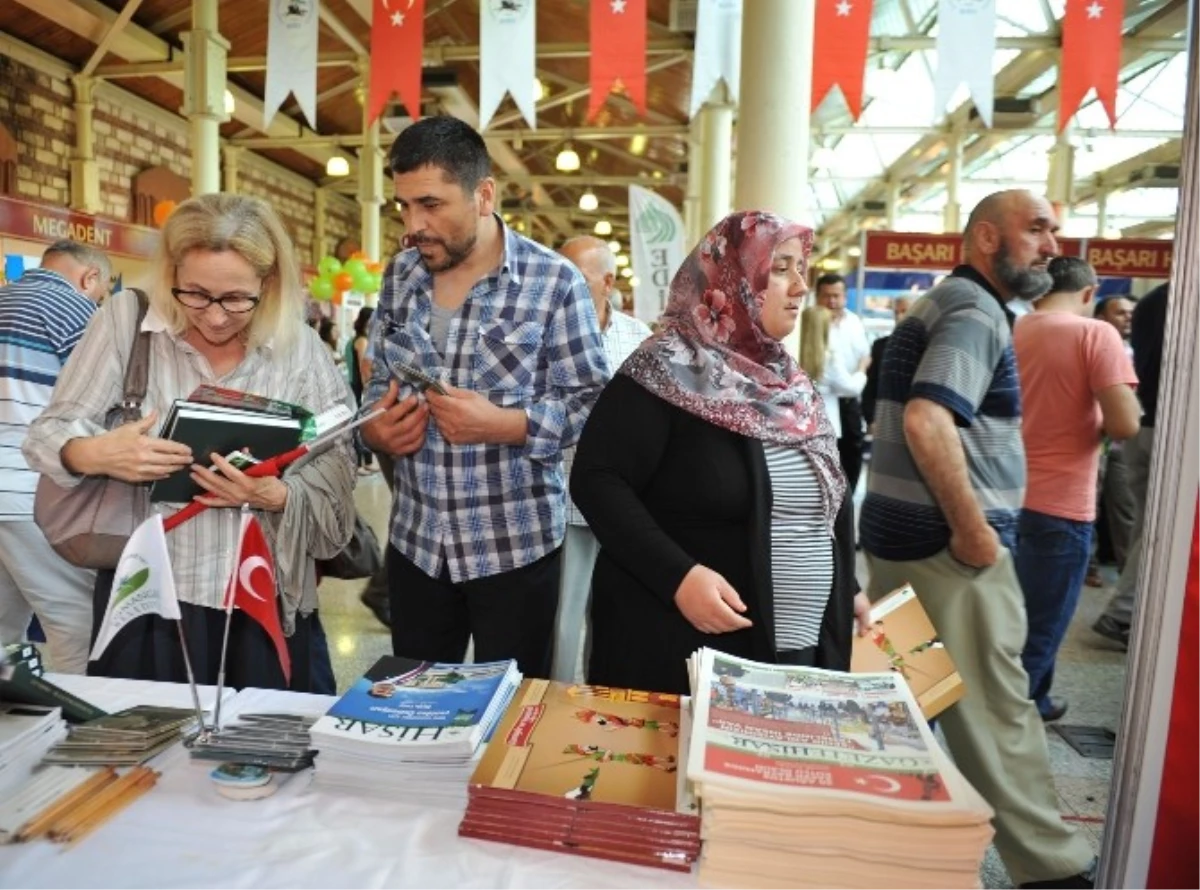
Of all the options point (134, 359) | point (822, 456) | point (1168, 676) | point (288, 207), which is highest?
point (288, 207)

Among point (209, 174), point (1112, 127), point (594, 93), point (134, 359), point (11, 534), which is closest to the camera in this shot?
point (134, 359)

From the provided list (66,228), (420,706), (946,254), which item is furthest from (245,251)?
(946,254)

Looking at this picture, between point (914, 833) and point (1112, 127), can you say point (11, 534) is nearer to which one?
point (914, 833)

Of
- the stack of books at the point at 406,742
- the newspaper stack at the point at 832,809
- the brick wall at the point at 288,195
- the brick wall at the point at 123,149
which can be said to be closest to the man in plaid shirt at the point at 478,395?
the stack of books at the point at 406,742

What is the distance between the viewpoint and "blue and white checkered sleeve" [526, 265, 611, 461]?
188cm

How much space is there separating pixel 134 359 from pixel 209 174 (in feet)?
21.2

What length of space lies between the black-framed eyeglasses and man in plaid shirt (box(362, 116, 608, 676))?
12.9 inches

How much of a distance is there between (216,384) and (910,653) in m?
1.37

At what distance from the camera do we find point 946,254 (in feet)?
24.5

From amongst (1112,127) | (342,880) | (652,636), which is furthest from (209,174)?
(342,880)

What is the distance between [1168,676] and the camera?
83cm

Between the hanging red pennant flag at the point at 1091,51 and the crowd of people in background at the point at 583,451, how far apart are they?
2893 millimetres

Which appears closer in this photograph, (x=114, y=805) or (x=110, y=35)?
(x=114, y=805)

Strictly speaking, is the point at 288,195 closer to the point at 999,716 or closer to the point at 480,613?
the point at 480,613
